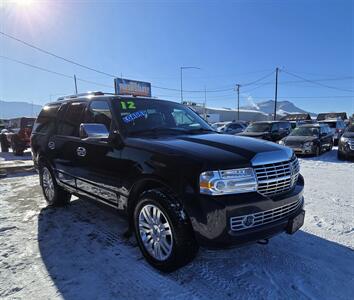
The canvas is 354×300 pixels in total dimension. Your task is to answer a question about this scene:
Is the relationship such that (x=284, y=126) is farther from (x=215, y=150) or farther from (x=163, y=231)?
(x=163, y=231)

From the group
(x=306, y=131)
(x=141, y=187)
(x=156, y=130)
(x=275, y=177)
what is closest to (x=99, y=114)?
(x=156, y=130)

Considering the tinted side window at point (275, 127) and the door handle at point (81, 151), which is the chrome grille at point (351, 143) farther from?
the door handle at point (81, 151)

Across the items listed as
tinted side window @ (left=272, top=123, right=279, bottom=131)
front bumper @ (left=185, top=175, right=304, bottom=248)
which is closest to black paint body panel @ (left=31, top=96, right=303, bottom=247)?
front bumper @ (left=185, top=175, right=304, bottom=248)

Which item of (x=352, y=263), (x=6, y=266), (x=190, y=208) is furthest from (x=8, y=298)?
(x=352, y=263)

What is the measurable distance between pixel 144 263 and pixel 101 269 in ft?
1.52

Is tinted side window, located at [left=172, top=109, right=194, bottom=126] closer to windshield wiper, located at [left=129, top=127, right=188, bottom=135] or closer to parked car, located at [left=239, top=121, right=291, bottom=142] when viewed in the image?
windshield wiper, located at [left=129, top=127, right=188, bottom=135]

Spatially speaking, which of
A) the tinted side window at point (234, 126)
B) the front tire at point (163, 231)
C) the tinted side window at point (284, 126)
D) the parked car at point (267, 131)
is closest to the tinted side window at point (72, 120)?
the front tire at point (163, 231)

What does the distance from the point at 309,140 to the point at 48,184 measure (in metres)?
11.0

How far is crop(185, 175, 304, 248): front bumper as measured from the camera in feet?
8.29

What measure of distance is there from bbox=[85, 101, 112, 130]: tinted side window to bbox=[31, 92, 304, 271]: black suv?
1cm

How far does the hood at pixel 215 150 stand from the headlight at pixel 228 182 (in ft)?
0.21

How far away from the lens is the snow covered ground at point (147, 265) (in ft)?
8.86

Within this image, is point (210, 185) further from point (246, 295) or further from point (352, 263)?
point (352, 263)

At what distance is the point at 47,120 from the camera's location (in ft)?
18.0
